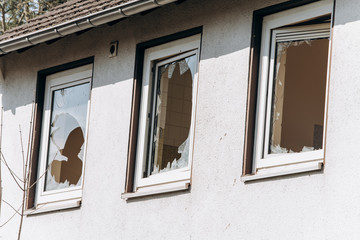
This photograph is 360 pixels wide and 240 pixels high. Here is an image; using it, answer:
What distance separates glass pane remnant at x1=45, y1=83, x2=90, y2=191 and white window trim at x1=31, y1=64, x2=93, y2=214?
0.06 metres

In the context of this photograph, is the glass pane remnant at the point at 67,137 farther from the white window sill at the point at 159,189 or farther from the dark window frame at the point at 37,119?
the white window sill at the point at 159,189

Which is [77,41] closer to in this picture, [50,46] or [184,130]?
[50,46]

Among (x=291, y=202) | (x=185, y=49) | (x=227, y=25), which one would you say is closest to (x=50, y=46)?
(x=185, y=49)

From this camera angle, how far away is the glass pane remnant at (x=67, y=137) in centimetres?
1183

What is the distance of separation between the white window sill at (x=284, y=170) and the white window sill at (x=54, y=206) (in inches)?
122

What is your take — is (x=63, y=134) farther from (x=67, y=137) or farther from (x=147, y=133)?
(x=147, y=133)

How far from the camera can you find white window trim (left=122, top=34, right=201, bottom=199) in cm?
983

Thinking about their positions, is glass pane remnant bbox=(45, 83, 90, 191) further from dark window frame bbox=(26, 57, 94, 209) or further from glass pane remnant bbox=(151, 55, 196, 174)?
glass pane remnant bbox=(151, 55, 196, 174)

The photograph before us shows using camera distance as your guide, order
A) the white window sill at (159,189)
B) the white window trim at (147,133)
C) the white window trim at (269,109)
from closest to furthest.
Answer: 1. the white window trim at (269,109)
2. the white window sill at (159,189)
3. the white window trim at (147,133)

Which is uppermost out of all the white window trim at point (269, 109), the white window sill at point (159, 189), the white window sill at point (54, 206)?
the white window trim at point (269, 109)

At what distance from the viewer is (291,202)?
Result: 26.9 ft

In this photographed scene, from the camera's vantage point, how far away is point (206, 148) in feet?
31.0

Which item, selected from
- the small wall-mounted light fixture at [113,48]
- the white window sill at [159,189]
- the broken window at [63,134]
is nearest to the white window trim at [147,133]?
the white window sill at [159,189]

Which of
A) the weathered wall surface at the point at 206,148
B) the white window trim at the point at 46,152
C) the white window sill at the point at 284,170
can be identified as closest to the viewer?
the weathered wall surface at the point at 206,148
